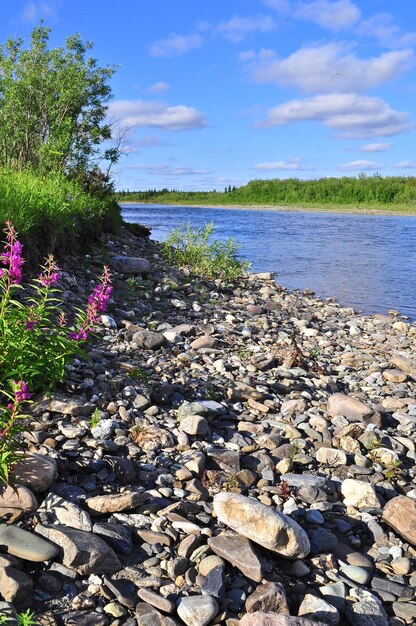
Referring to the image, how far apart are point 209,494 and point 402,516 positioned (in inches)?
51.9

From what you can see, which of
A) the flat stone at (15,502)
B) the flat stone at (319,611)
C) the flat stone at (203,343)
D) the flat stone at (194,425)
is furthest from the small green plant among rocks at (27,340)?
the flat stone at (203,343)

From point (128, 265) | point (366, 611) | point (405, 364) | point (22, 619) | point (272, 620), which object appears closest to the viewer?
point (22, 619)

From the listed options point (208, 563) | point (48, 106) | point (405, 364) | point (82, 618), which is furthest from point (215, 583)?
point (48, 106)

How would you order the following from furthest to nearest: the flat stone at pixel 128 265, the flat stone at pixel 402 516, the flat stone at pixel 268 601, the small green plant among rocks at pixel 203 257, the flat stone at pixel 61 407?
the small green plant among rocks at pixel 203 257 < the flat stone at pixel 128 265 < the flat stone at pixel 61 407 < the flat stone at pixel 402 516 < the flat stone at pixel 268 601

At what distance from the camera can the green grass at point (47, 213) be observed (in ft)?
26.9

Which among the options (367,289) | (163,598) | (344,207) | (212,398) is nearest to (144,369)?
(212,398)

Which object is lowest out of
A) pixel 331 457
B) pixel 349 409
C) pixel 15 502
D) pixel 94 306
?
pixel 331 457

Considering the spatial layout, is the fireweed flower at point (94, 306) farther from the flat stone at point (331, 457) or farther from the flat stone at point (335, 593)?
the flat stone at point (335, 593)

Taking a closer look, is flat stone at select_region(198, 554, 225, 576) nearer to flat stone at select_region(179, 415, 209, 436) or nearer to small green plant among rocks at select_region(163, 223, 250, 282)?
flat stone at select_region(179, 415, 209, 436)

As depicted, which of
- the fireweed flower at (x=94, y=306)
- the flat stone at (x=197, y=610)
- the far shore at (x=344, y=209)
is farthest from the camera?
the far shore at (x=344, y=209)

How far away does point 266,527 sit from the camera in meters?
3.20

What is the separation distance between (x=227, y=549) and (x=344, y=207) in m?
69.8

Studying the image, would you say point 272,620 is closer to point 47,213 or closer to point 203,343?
point 203,343

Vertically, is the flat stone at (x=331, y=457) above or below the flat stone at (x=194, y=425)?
below
